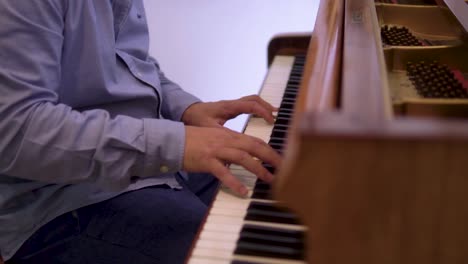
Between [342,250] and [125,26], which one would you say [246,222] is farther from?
[125,26]

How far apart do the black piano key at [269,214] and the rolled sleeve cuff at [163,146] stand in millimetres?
156

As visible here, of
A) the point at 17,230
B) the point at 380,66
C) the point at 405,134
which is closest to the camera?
the point at 405,134

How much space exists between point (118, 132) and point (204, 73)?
6.42ft

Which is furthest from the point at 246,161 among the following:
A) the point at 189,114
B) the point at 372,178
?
the point at 189,114

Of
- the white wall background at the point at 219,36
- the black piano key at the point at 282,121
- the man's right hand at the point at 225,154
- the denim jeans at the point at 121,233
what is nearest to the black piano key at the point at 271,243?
the man's right hand at the point at 225,154

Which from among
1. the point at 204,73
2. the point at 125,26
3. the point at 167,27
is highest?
the point at 125,26

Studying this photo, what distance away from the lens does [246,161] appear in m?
0.83

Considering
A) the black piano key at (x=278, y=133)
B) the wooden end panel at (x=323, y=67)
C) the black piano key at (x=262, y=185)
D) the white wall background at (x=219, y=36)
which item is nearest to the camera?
the wooden end panel at (x=323, y=67)

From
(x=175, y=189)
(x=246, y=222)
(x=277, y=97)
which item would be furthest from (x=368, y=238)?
(x=277, y=97)

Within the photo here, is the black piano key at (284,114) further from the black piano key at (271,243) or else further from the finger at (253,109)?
the black piano key at (271,243)

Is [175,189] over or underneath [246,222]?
underneath

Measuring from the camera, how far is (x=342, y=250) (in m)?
0.54

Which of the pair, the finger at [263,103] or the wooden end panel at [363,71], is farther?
the finger at [263,103]

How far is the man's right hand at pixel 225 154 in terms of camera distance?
0.84 meters
